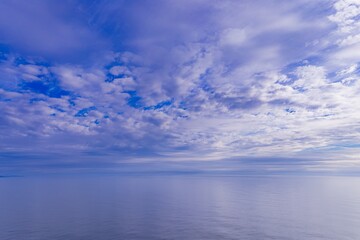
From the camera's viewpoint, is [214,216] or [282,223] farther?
[214,216]

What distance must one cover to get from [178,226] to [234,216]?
19614 mm

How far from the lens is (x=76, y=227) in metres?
52.9

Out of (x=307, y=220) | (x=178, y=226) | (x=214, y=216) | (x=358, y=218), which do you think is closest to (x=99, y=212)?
(x=178, y=226)

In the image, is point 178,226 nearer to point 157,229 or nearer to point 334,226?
point 157,229

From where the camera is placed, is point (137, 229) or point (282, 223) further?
point (282, 223)

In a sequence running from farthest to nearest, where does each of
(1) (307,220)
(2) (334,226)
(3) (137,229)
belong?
(1) (307,220) < (2) (334,226) < (3) (137,229)

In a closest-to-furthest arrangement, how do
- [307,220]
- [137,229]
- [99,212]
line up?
1. [137,229]
2. [307,220]
3. [99,212]

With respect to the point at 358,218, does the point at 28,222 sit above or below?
above

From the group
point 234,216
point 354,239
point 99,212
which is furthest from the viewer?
point 99,212

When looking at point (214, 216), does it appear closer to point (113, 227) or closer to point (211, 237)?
point (211, 237)

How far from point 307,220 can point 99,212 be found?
192 ft

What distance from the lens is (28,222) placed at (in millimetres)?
58094

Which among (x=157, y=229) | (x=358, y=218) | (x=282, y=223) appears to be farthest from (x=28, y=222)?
(x=358, y=218)

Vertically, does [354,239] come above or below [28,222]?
below
